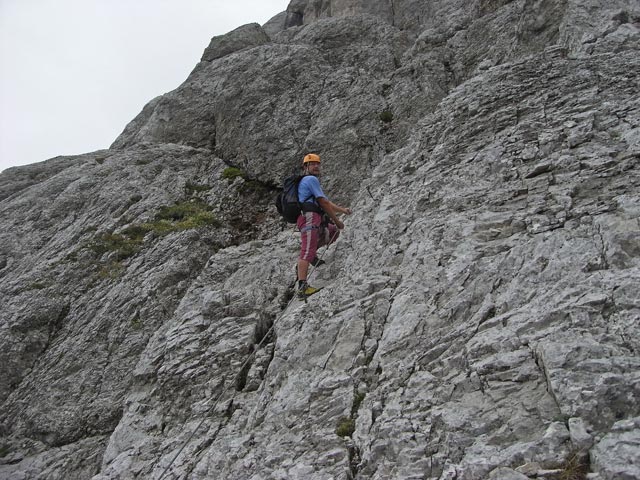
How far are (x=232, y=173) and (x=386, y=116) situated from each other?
6153 mm

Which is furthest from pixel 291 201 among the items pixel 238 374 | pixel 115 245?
pixel 115 245

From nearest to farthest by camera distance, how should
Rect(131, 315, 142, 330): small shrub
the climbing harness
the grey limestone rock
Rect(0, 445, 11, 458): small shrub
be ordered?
the climbing harness
Rect(0, 445, 11, 458): small shrub
Rect(131, 315, 142, 330): small shrub
the grey limestone rock

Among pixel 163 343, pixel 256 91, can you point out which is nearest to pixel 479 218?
pixel 163 343

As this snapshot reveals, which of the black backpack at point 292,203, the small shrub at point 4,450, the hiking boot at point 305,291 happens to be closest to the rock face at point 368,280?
the small shrub at point 4,450

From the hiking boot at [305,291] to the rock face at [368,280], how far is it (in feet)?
1.40

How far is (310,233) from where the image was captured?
1295cm

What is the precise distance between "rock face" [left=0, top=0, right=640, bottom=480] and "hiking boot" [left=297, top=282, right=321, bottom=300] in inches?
16.8

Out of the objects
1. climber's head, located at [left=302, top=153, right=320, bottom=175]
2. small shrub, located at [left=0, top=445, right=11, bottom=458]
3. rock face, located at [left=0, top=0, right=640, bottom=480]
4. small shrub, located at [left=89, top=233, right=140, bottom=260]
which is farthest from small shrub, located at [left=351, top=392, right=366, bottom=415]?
small shrub, located at [left=89, top=233, right=140, bottom=260]

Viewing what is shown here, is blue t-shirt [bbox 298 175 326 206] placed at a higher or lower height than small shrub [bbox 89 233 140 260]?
lower

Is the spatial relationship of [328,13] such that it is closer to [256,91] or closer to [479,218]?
[256,91]

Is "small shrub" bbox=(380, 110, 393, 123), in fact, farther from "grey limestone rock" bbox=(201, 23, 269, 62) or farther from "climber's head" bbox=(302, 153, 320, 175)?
"grey limestone rock" bbox=(201, 23, 269, 62)

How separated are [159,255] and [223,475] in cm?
901

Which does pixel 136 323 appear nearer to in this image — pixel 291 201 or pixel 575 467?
pixel 291 201

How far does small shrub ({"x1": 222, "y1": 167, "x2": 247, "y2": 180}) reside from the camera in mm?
20078
